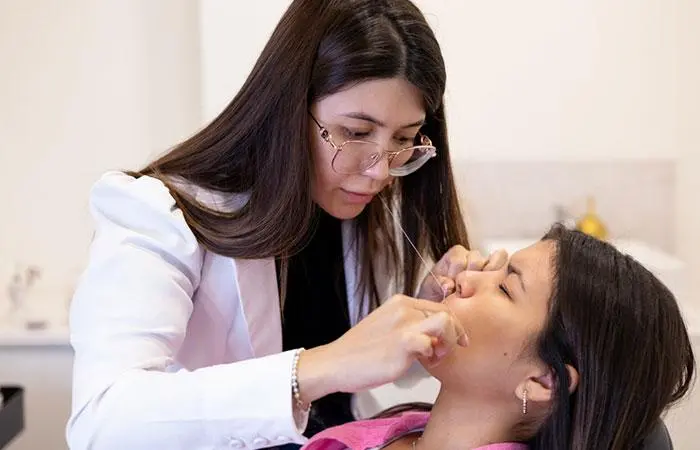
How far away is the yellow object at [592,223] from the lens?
7.95 ft

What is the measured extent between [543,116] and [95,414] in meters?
1.77

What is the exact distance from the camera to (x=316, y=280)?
1677 millimetres

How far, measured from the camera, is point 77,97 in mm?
2678

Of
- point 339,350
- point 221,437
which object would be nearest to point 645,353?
point 339,350

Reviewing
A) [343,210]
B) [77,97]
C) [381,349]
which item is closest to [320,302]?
[343,210]

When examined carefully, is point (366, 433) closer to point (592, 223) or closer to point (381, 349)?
point (381, 349)

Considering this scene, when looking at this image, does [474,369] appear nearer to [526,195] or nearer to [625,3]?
[526,195]

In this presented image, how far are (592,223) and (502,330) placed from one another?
1245 mm

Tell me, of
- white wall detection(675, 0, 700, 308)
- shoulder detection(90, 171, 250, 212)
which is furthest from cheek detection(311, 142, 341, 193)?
white wall detection(675, 0, 700, 308)

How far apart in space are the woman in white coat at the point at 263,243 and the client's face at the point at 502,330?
0.08 meters

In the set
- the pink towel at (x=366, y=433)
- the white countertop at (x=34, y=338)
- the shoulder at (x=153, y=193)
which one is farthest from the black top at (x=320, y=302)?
the white countertop at (x=34, y=338)

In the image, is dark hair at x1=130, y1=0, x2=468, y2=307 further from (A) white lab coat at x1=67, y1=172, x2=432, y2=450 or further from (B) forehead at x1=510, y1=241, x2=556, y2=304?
(B) forehead at x1=510, y1=241, x2=556, y2=304

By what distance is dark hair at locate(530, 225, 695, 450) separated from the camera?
123 centimetres

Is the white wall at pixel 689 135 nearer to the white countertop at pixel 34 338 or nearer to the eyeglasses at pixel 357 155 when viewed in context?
the eyeglasses at pixel 357 155
